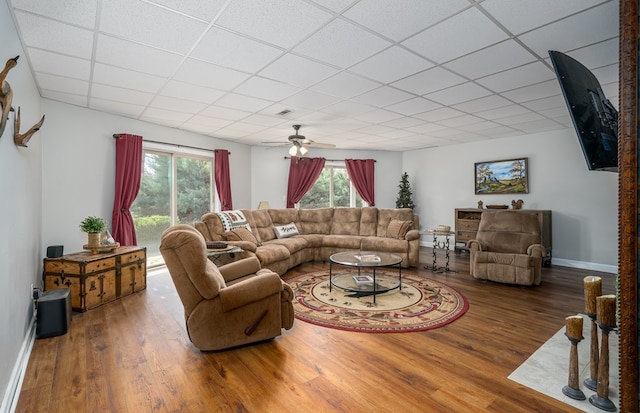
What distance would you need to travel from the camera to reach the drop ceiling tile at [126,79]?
295 cm

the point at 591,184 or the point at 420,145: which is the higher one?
the point at 420,145

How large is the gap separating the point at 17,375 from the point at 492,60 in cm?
458

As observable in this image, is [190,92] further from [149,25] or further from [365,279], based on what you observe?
[365,279]

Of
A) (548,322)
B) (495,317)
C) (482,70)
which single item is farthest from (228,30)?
(548,322)

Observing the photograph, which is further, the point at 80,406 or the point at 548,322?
the point at 548,322

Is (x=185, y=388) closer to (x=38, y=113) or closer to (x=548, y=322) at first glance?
(x=548, y=322)

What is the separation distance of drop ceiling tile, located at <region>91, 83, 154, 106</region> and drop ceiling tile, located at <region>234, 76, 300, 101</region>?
126cm

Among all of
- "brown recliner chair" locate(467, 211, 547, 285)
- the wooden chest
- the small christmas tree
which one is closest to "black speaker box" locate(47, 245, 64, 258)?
the wooden chest

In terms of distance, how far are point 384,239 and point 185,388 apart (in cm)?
423

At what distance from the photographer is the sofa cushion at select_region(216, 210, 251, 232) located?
16.0 ft

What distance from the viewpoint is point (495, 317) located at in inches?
124

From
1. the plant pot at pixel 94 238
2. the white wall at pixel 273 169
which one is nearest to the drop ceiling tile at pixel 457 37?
the plant pot at pixel 94 238

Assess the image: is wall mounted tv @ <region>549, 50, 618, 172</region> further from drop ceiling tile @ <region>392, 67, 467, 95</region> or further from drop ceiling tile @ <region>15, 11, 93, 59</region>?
drop ceiling tile @ <region>15, 11, 93, 59</region>

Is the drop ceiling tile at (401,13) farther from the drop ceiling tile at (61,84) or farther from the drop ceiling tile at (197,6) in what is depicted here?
the drop ceiling tile at (61,84)
